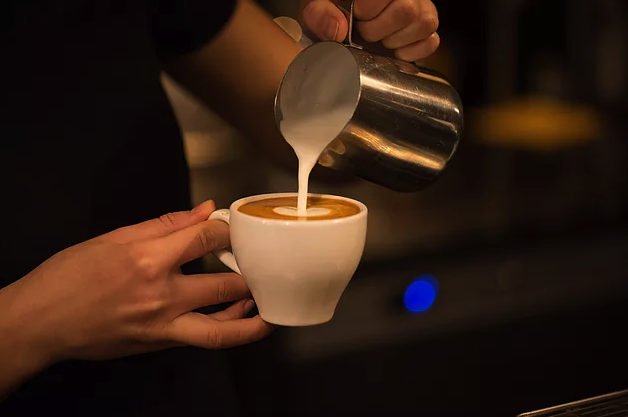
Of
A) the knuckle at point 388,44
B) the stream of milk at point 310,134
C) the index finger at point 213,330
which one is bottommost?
the index finger at point 213,330

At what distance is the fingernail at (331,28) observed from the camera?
0.77 m

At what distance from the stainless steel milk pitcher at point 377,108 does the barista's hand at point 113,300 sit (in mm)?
176

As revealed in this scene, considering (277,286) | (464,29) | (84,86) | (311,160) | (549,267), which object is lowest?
(549,267)

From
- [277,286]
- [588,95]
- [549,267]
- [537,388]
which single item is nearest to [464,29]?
[588,95]

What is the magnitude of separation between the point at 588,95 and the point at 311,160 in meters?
1.56

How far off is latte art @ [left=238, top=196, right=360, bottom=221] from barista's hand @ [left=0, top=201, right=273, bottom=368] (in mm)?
60

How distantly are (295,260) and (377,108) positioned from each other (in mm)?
185

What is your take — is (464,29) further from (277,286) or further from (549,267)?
(277,286)

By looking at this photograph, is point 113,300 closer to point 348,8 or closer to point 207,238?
point 207,238

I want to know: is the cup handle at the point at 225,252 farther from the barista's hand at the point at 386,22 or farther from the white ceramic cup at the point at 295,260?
the barista's hand at the point at 386,22

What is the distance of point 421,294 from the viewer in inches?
69.4

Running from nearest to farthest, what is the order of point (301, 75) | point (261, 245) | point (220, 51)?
point (261, 245) < point (301, 75) < point (220, 51)

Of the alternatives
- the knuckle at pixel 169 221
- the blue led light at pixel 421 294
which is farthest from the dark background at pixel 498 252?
the knuckle at pixel 169 221

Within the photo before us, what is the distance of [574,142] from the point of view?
79.2 inches
